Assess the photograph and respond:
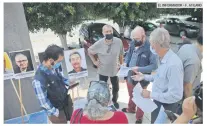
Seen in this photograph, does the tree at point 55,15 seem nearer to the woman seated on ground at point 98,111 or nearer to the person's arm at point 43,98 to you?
the person's arm at point 43,98

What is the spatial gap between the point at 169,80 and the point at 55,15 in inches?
180

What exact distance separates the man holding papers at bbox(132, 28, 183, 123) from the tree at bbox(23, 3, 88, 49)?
13.5 ft

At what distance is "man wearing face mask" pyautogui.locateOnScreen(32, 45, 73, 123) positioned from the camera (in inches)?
109

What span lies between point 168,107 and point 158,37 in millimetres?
837

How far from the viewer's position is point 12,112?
3883 millimetres

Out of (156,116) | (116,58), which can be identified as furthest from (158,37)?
(116,58)

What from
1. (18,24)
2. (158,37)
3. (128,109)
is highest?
(18,24)

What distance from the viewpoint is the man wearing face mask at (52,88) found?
278cm

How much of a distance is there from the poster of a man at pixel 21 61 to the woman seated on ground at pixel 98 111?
6.18ft

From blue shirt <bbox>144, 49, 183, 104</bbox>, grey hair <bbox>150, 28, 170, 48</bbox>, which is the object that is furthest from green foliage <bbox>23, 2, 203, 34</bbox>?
blue shirt <bbox>144, 49, 183, 104</bbox>

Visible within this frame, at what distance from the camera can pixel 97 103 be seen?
196 centimetres

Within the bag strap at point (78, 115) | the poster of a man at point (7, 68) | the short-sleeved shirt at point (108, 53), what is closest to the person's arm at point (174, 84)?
the bag strap at point (78, 115)

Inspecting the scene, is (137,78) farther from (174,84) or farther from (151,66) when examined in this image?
(174,84)

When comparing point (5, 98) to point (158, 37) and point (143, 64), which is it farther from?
point (158, 37)
